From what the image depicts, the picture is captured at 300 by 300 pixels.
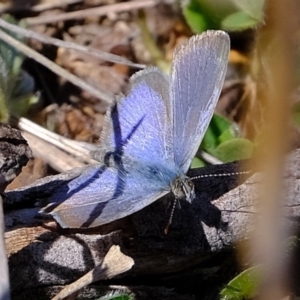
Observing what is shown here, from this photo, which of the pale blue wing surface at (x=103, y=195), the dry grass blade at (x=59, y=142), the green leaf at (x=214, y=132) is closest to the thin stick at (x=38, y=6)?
the dry grass blade at (x=59, y=142)

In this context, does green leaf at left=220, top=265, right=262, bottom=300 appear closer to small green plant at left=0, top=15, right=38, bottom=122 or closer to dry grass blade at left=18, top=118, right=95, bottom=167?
dry grass blade at left=18, top=118, right=95, bottom=167

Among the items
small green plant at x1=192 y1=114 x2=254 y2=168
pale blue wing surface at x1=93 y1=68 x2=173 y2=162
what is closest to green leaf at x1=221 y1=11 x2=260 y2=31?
small green plant at x1=192 y1=114 x2=254 y2=168

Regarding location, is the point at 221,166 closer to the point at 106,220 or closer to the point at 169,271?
the point at 169,271

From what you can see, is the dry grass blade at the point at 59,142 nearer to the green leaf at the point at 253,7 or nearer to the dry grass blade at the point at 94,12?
the dry grass blade at the point at 94,12

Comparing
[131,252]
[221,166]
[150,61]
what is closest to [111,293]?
[131,252]

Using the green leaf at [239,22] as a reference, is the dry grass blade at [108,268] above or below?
below
